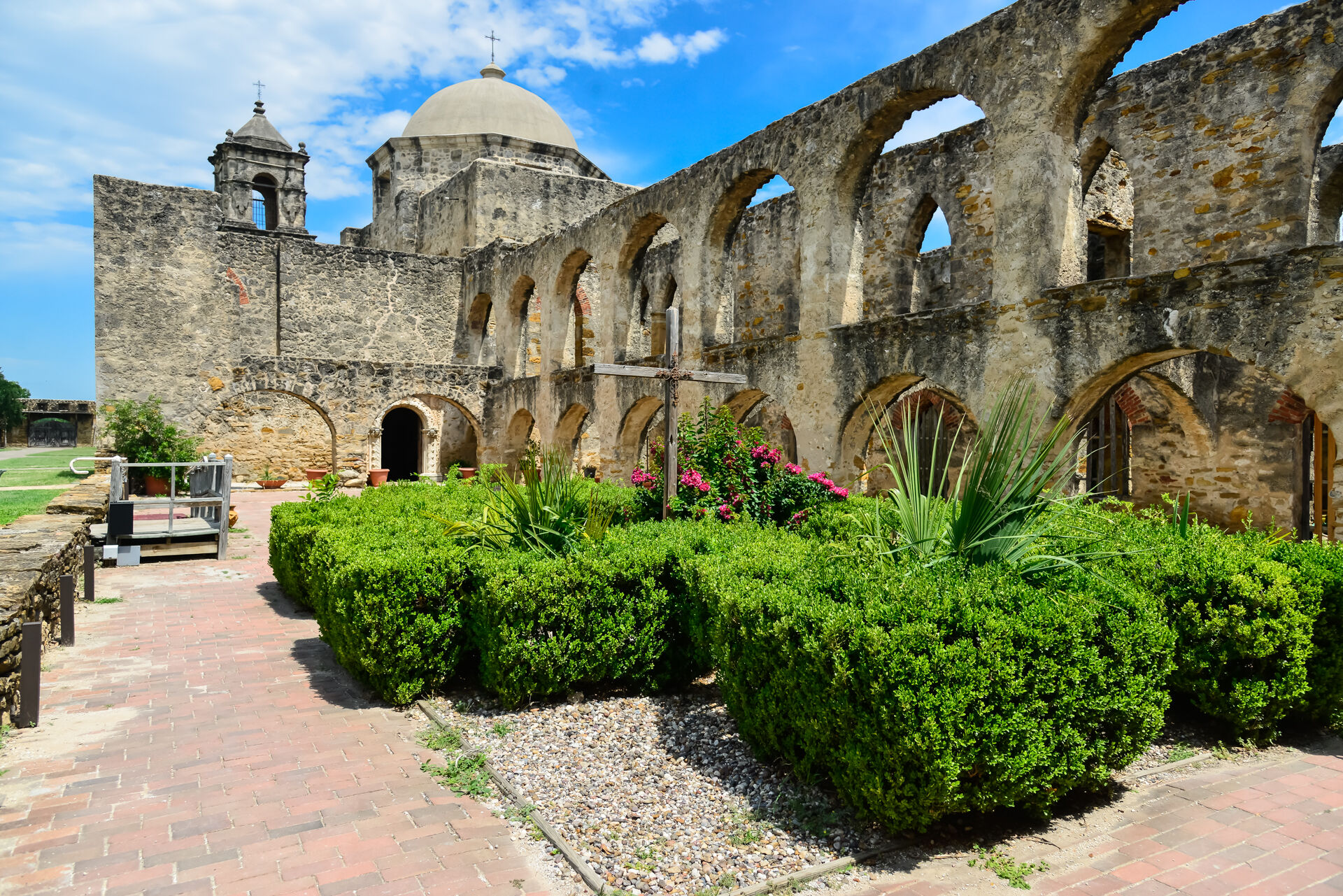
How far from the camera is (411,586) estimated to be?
17.5 ft

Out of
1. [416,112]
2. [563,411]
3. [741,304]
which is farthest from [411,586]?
[416,112]

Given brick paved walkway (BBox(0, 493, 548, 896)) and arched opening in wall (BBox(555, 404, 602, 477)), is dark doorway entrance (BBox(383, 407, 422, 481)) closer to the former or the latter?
arched opening in wall (BBox(555, 404, 602, 477))

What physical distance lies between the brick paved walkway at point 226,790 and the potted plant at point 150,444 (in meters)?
10.2

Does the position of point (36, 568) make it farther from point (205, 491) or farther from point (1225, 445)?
point (1225, 445)

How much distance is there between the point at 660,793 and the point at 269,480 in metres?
18.5

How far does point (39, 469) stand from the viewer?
21.2 m

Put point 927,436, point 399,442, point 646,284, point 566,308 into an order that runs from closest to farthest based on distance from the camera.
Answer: point 927,436 → point 566,308 → point 646,284 → point 399,442

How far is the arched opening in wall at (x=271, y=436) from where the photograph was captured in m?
19.8

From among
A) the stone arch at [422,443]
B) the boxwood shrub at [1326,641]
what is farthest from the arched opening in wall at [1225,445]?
the stone arch at [422,443]

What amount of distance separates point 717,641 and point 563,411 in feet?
38.0

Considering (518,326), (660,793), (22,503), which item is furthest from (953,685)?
(518,326)

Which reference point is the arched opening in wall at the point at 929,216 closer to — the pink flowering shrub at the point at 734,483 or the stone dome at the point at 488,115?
the pink flowering shrub at the point at 734,483

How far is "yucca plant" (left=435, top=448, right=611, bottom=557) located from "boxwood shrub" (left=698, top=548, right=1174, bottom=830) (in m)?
1.98

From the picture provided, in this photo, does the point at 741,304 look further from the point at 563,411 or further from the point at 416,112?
the point at 416,112
